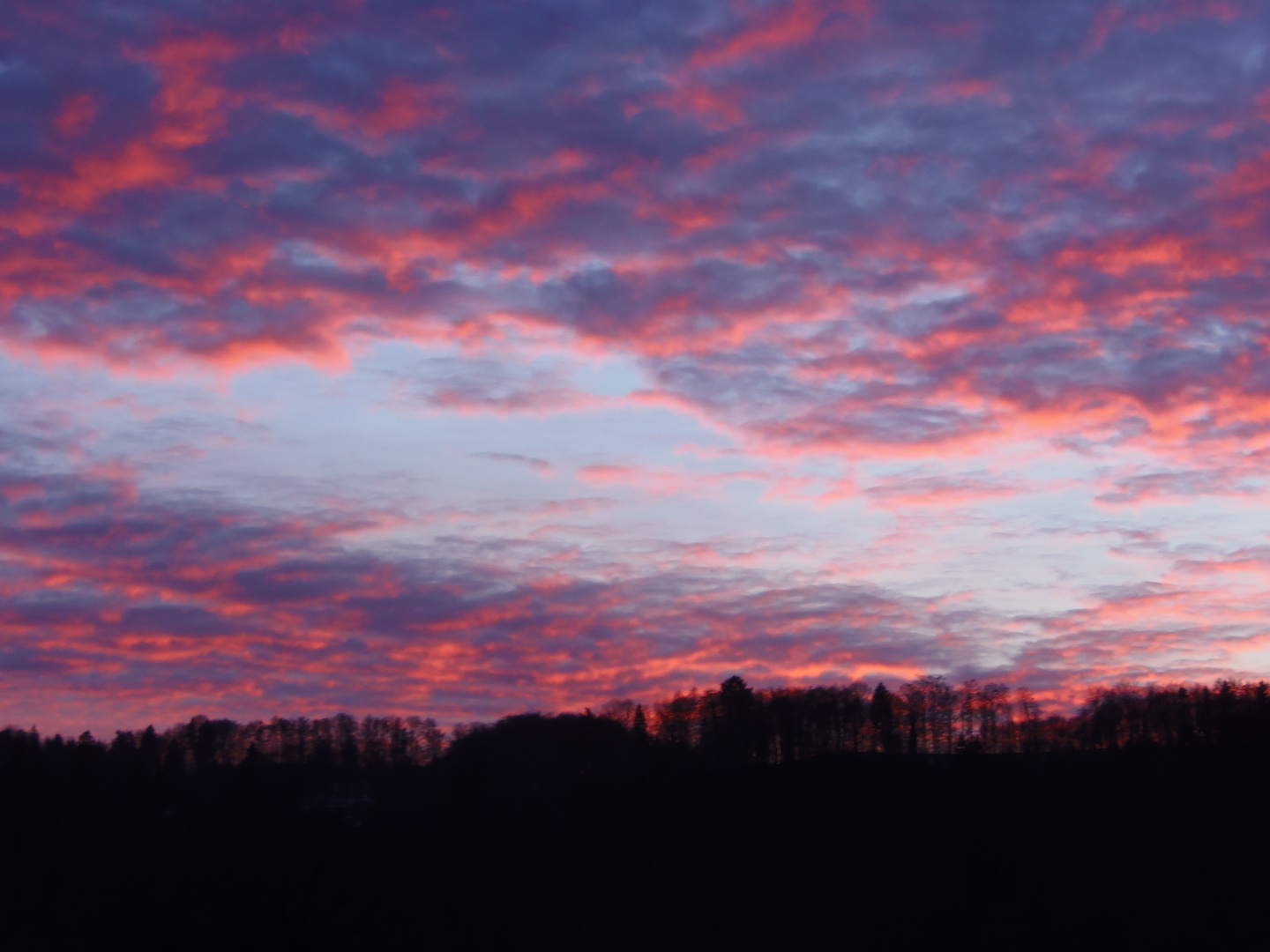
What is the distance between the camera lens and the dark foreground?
104938 millimetres

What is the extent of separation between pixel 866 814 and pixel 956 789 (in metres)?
16.2

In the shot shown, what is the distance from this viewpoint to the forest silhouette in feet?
347

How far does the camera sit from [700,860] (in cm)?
14088

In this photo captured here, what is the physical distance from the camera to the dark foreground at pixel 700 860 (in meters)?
105

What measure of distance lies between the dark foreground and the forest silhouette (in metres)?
0.39

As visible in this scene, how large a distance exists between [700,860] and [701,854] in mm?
1317

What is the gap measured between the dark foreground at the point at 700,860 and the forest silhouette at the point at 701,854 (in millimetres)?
388

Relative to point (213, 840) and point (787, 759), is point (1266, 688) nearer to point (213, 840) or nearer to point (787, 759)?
point (787, 759)

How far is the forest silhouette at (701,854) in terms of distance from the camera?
10569 cm

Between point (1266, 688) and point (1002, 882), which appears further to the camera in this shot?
point (1266, 688)

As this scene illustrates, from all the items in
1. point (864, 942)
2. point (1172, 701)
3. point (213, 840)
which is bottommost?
point (864, 942)

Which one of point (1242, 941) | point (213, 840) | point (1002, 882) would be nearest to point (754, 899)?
point (1002, 882)

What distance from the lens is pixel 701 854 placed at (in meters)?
142

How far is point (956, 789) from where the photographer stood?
505 ft
